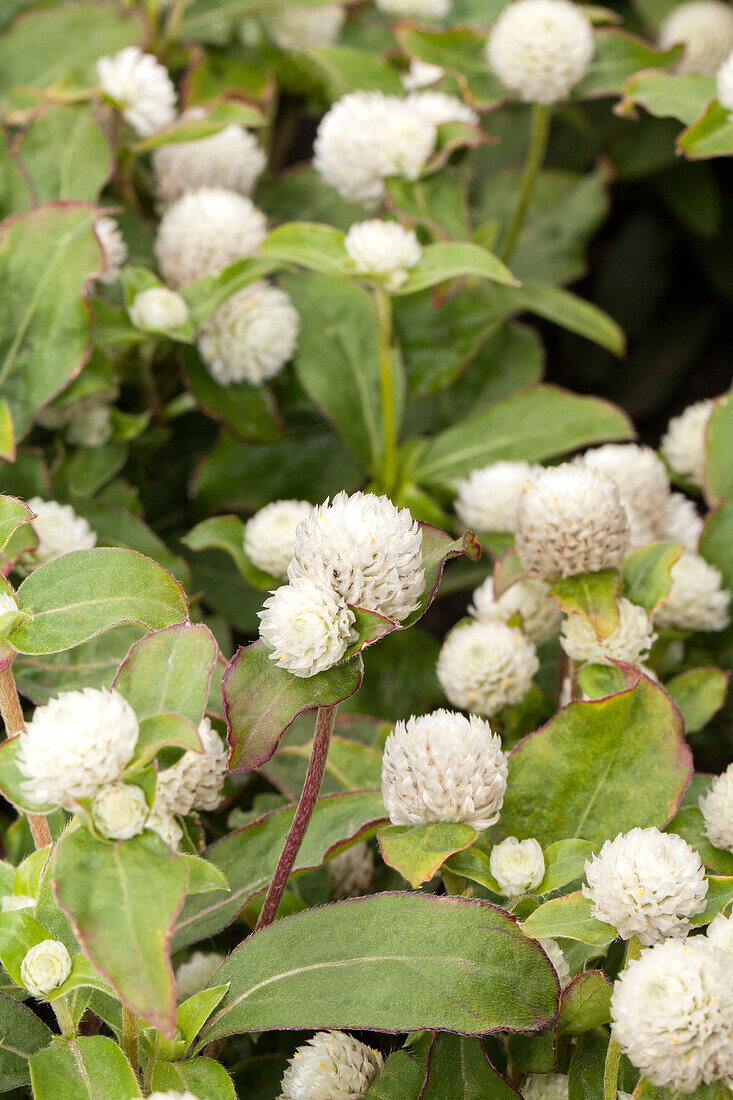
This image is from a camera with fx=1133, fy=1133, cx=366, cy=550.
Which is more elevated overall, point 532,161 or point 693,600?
point 532,161

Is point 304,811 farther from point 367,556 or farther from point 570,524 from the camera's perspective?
point 570,524

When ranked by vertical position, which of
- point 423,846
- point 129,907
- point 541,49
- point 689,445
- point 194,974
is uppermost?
point 541,49

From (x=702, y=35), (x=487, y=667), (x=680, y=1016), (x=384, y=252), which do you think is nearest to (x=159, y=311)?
(x=384, y=252)

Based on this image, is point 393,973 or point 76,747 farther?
point 393,973

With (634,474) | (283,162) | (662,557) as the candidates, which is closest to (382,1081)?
(662,557)

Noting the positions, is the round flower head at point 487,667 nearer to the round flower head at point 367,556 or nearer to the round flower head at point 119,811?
the round flower head at point 367,556

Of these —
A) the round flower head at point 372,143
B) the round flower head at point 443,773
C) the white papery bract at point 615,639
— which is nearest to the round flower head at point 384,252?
the round flower head at point 372,143

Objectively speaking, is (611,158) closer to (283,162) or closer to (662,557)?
(283,162)
